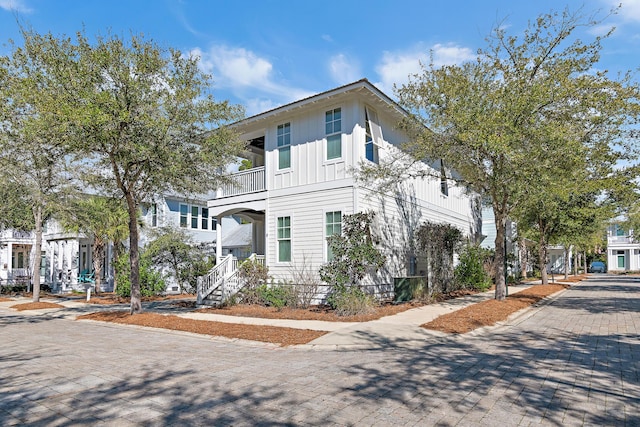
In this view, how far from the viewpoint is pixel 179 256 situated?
2277 cm

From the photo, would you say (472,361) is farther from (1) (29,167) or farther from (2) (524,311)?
(1) (29,167)

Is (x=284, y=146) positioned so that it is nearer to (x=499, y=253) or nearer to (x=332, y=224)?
(x=332, y=224)

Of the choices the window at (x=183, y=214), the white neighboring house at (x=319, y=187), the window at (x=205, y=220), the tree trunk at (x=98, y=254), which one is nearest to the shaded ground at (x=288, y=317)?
the white neighboring house at (x=319, y=187)

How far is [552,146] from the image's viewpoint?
12477 mm

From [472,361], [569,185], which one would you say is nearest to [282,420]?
[472,361]

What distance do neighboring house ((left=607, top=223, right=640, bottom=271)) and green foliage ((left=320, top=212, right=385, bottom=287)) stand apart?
168 ft

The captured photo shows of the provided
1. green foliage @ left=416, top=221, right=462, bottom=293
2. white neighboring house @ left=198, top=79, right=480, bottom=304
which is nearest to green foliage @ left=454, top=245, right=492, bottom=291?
green foliage @ left=416, top=221, right=462, bottom=293

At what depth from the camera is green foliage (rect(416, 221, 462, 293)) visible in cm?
1831

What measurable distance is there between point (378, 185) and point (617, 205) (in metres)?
12.6

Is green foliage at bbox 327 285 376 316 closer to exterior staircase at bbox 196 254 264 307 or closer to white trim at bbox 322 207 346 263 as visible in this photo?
white trim at bbox 322 207 346 263

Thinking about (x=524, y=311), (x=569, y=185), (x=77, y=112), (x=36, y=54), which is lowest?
(x=524, y=311)

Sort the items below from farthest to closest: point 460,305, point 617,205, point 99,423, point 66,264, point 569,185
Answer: point 66,264
point 617,205
point 460,305
point 569,185
point 99,423

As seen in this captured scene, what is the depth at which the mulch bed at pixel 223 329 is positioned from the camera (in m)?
9.99

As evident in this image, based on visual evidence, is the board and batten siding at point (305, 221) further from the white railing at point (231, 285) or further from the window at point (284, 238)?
the white railing at point (231, 285)
